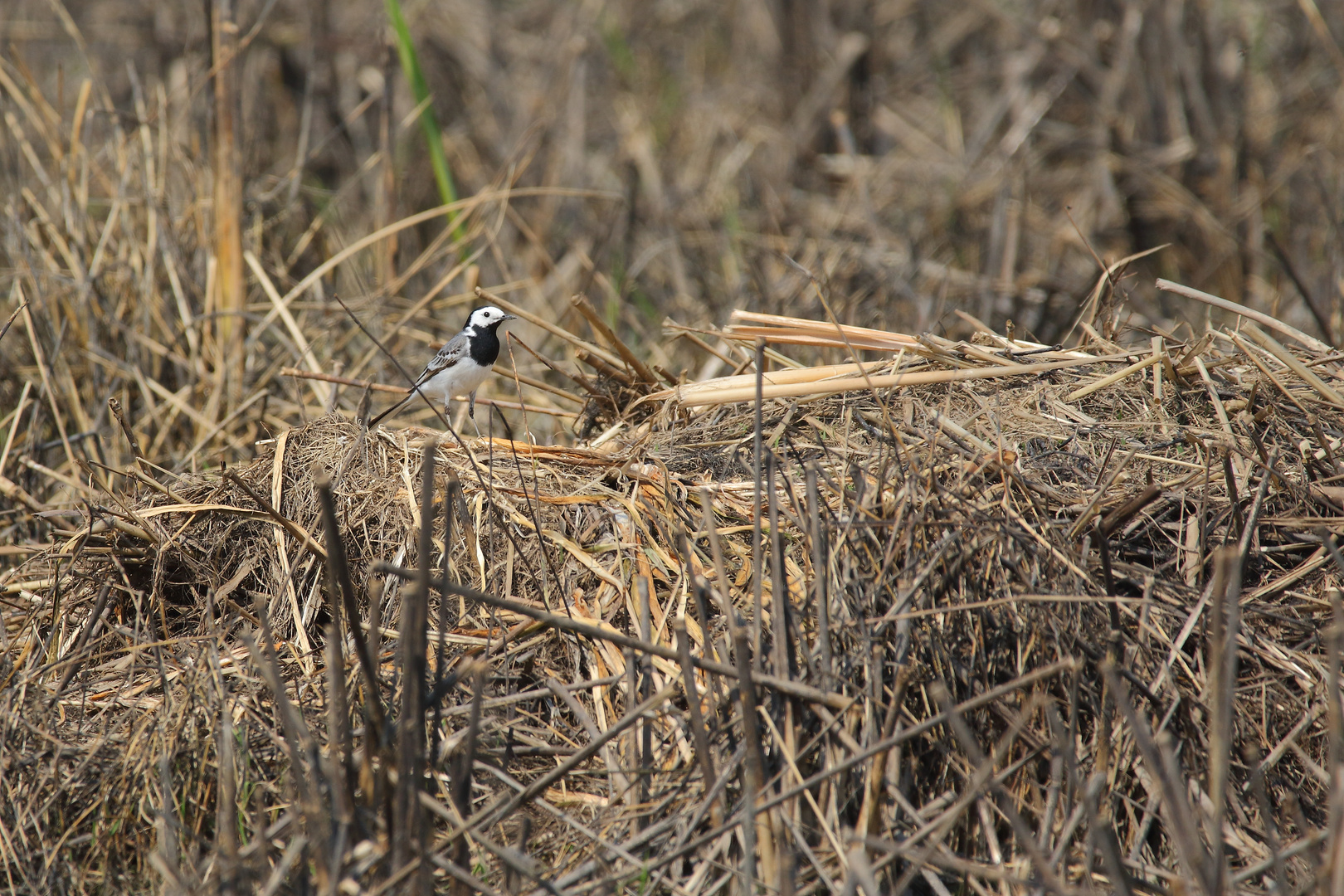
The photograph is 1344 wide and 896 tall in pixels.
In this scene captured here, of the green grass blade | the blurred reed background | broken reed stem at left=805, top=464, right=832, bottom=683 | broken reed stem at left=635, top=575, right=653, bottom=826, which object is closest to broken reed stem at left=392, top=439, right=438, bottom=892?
broken reed stem at left=635, top=575, right=653, bottom=826

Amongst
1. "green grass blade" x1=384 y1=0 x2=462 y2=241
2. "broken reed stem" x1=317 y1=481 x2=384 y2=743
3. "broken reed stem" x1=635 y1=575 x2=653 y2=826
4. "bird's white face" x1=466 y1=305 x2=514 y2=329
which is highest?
"green grass blade" x1=384 y1=0 x2=462 y2=241

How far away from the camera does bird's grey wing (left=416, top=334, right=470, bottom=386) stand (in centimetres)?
447

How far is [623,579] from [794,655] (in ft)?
2.12

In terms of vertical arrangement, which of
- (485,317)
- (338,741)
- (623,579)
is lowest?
(623,579)

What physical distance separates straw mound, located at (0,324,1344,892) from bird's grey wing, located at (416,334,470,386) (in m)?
0.97

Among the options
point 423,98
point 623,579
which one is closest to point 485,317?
point 423,98

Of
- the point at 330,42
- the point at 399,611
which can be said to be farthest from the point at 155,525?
the point at 330,42

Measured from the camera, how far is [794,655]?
2.74 metres

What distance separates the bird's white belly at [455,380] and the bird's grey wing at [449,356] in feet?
0.06

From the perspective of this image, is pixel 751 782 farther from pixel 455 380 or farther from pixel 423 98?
pixel 423 98

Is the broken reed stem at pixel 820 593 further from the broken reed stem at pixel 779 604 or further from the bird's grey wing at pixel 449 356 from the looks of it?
the bird's grey wing at pixel 449 356

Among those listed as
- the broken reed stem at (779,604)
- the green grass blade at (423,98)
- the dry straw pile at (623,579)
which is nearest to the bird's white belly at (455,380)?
the dry straw pile at (623,579)

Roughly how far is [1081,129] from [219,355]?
6.33m

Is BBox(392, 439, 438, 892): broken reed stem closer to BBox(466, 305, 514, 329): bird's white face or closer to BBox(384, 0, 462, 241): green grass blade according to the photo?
BBox(466, 305, 514, 329): bird's white face
